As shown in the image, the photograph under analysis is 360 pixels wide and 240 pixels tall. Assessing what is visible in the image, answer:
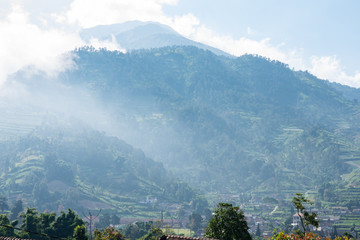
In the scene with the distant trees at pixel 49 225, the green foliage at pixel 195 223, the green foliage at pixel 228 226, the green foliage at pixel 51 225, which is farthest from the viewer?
the green foliage at pixel 195 223

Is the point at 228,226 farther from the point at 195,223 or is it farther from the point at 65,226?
the point at 195,223

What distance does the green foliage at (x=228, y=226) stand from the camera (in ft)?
133

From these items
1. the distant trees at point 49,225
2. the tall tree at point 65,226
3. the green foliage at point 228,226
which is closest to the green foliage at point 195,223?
the distant trees at point 49,225

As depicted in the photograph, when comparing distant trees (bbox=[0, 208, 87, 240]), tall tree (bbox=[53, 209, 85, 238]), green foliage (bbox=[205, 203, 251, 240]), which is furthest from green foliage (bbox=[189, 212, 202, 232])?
green foliage (bbox=[205, 203, 251, 240])

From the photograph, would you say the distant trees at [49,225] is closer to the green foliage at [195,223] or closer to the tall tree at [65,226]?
the tall tree at [65,226]

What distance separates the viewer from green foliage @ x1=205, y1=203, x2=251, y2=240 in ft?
133

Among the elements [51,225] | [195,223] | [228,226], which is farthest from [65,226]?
[195,223]

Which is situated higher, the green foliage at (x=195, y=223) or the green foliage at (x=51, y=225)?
the green foliage at (x=51, y=225)

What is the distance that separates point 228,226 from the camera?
4084 cm

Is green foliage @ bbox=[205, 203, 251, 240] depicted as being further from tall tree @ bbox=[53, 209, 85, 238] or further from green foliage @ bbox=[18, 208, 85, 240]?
tall tree @ bbox=[53, 209, 85, 238]

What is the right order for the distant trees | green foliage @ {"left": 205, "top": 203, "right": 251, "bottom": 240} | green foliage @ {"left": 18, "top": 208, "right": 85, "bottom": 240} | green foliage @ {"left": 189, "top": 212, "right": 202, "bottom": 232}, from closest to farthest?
green foliage @ {"left": 205, "top": 203, "right": 251, "bottom": 240} < the distant trees < green foliage @ {"left": 18, "top": 208, "right": 85, "bottom": 240} < green foliage @ {"left": 189, "top": 212, "right": 202, "bottom": 232}

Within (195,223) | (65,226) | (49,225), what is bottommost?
(195,223)

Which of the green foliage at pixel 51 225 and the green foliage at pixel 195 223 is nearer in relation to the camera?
the green foliage at pixel 51 225

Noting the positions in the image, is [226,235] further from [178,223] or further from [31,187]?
[31,187]
